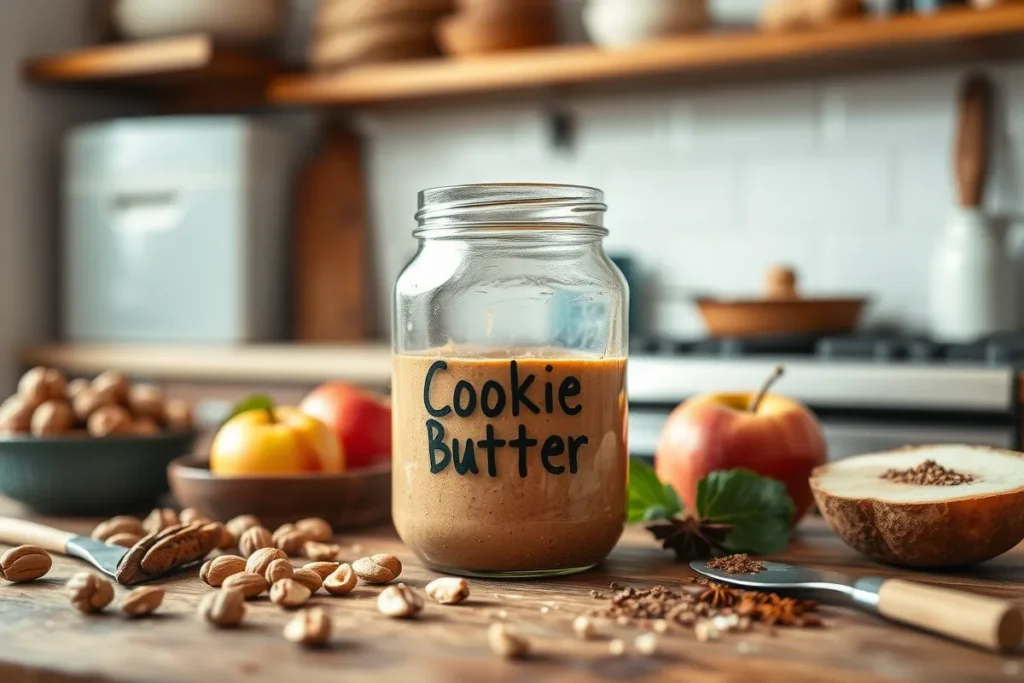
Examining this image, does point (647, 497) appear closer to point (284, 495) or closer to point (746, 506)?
point (746, 506)

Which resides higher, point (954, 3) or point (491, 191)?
Result: point (954, 3)

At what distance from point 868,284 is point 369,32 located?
126cm

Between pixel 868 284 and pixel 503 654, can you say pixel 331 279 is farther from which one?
pixel 503 654

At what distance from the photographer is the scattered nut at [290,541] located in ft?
2.81

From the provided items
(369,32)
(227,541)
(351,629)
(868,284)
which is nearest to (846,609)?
(351,629)

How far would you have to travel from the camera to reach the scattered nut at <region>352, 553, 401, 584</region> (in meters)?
0.76

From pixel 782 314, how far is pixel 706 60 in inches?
22.2

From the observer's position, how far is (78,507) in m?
1.05

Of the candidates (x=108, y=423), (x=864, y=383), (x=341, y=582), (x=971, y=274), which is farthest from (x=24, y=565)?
(x=971, y=274)

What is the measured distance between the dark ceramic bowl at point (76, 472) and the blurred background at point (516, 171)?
101 centimetres

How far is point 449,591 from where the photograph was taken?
0.70 metres

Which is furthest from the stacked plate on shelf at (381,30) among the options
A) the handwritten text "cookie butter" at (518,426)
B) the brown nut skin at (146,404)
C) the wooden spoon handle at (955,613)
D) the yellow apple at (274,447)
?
the wooden spoon handle at (955,613)

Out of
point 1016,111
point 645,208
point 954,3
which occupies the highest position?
point 954,3

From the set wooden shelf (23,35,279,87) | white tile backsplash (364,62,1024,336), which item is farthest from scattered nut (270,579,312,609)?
wooden shelf (23,35,279,87)
